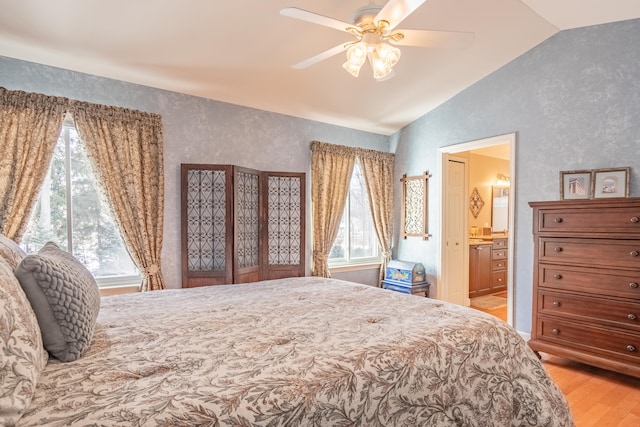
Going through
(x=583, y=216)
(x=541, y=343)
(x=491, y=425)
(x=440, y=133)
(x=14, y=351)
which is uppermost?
(x=440, y=133)

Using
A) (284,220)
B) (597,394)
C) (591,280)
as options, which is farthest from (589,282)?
(284,220)

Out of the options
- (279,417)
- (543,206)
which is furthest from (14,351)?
(543,206)

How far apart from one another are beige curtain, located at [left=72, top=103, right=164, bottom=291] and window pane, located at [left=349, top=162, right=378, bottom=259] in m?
2.59

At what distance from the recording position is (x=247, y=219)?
3.83m

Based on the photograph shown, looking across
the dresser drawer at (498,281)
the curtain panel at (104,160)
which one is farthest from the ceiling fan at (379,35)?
the dresser drawer at (498,281)

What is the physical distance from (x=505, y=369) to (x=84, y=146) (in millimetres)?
3363

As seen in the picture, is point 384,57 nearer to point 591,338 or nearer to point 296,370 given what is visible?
point 296,370

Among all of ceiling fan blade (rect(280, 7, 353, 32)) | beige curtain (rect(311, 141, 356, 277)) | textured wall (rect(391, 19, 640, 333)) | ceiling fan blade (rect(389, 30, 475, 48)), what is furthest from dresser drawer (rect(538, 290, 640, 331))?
ceiling fan blade (rect(280, 7, 353, 32))

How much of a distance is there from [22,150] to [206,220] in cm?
153

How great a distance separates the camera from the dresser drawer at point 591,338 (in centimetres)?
264

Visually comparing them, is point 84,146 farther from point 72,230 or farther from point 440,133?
point 440,133

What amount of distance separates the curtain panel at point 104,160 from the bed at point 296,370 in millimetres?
1345

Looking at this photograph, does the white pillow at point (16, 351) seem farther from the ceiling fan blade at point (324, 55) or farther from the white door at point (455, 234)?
the white door at point (455, 234)

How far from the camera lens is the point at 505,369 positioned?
5.02 feet
